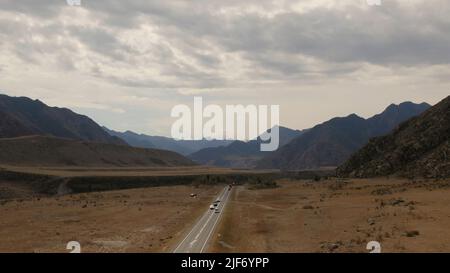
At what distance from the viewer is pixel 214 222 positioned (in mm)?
51438

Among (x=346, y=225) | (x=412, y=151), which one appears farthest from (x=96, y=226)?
(x=412, y=151)

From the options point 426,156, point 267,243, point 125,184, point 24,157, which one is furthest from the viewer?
point 24,157

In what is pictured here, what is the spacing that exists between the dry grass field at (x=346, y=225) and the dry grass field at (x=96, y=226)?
5.60 metres

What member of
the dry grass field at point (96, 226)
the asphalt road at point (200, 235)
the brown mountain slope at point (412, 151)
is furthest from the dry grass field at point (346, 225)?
the brown mountain slope at point (412, 151)

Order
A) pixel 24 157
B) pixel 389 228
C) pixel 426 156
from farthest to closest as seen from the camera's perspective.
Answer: pixel 24 157 → pixel 426 156 → pixel 389 228

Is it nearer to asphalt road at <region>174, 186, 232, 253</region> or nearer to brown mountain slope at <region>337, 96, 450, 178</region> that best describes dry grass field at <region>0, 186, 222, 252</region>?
asphalt road at <region>174, 186, 232, 253</region>

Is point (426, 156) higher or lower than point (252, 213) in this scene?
higher

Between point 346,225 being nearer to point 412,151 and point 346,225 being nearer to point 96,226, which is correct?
point 96,226

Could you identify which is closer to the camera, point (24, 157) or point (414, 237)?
point (414, 237)

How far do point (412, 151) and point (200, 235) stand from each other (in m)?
80.9
